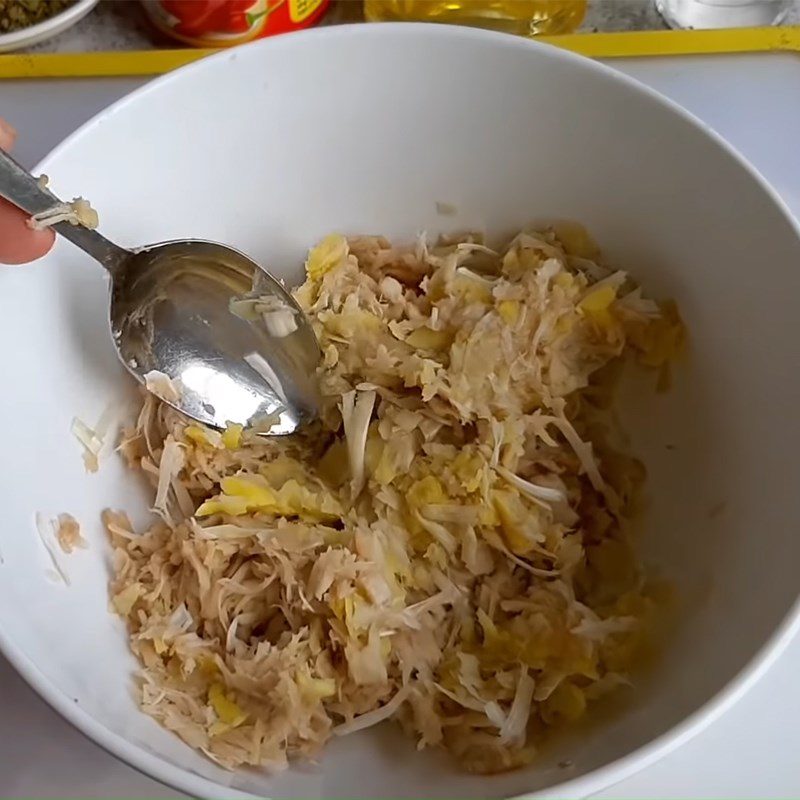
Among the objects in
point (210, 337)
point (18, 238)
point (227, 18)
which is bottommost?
point (210, 337)

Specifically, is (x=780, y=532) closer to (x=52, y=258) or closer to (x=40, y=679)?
(x=40, y=679)

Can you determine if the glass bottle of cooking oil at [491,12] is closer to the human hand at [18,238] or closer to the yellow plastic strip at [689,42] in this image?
→ the yellow plastic strip at [689,42]

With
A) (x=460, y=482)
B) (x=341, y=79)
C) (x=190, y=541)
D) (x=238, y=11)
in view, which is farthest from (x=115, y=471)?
(x=238, y=11)

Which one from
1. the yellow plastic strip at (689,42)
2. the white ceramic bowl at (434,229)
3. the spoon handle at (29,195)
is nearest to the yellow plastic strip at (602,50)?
the yellow plastic strip at (689,42)

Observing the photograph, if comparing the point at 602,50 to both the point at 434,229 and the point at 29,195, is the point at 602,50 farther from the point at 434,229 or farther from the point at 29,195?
the point at 29,195

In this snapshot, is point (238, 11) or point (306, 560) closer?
point (306, 560)

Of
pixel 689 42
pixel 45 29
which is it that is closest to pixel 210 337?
pixel 45 29
